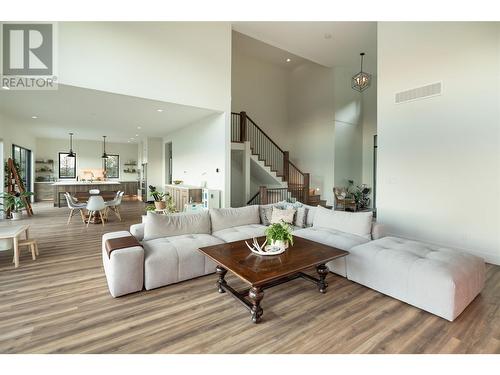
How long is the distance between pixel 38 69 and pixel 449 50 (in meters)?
6.89

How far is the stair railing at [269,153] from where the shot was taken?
312 inches

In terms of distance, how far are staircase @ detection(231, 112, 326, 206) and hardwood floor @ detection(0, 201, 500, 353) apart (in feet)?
13.5

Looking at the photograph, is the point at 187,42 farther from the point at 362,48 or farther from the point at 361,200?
the point at 361,200

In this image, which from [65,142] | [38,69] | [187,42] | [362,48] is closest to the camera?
[38,69]

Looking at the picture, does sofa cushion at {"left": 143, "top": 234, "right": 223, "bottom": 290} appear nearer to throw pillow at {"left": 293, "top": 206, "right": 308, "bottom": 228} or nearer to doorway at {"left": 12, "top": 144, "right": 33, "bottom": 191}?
throw pillow at {"left": 293, "top": 206, "right": 308, "bottom": 228}

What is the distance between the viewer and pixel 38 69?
13.1 ft

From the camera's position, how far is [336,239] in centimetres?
351

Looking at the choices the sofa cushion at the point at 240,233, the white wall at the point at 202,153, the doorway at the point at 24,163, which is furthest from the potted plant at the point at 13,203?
the sofa cushion at the point at 240,233

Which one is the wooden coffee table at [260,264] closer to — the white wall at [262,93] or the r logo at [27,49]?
the r logo at [27,49]

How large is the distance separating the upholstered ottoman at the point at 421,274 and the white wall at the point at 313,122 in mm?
6029
